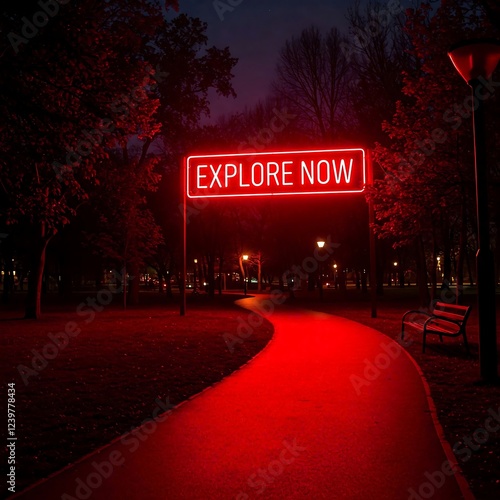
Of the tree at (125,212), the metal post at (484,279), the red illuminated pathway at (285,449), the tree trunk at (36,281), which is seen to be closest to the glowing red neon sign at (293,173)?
the tree at (125,212)

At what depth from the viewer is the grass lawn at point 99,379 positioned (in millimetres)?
5418

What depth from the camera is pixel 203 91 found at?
A: 91.4 feet

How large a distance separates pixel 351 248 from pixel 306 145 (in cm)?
986

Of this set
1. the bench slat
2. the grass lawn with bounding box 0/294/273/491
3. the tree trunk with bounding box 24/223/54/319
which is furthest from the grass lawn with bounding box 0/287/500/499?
the tree trunk with bounding box 24/223/54/319

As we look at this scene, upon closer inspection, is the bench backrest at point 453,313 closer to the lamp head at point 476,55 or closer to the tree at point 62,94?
the lamp head at point 476,55

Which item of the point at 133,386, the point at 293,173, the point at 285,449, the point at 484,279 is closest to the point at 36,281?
the point at 293,173

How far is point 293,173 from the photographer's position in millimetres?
18500

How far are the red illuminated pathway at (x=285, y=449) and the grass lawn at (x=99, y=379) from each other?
479 millimetres

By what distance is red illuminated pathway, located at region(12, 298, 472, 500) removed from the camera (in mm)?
4180

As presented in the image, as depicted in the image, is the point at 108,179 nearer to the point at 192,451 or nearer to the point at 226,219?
the point at 192,451

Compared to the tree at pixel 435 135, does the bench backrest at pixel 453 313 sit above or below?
below

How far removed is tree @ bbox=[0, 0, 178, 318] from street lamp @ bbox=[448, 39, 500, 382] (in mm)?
5502

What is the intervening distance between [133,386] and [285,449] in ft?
12.3

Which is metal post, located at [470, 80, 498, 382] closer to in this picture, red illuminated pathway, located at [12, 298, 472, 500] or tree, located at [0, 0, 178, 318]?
red illuminated pathway, located at [12, 298, 472, 500]
